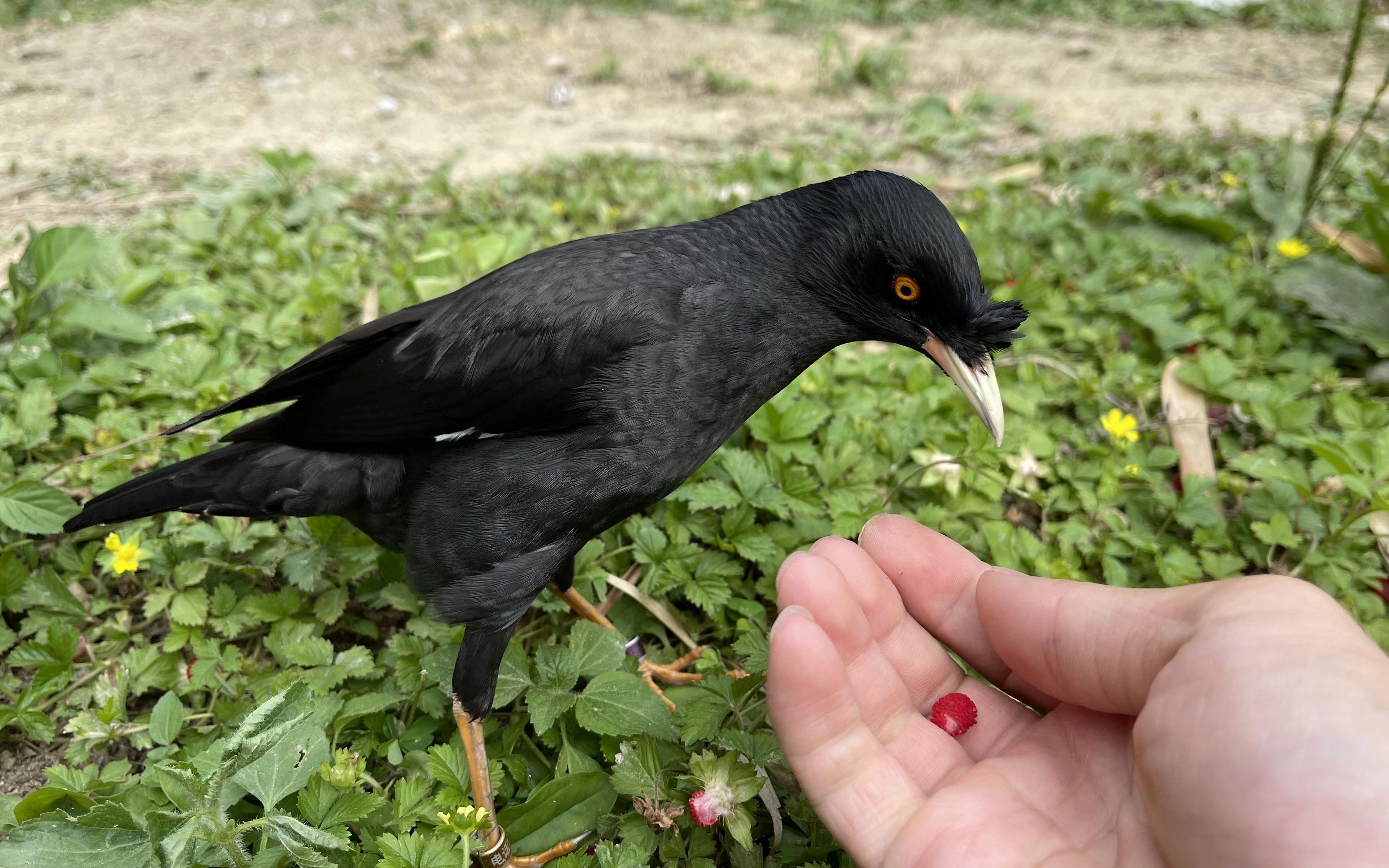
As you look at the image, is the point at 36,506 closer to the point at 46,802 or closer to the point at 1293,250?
the point at 46,802

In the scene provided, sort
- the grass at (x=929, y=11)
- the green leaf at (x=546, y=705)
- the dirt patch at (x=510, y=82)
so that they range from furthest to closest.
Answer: the grass at (x=929, y=11), the dirt patch at (x=510, y=82), the green leaf at (x=546, y=705)

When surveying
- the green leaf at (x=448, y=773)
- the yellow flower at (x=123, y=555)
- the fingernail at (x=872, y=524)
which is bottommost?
the green leaf at (x=448, y=773)

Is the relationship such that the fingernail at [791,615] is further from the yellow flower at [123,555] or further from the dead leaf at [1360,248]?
the dead leaf at [1360,248]

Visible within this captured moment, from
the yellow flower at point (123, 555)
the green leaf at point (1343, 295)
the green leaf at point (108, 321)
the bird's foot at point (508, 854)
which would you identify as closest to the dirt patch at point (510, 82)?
Answer: the green leaf at point (108, 321)

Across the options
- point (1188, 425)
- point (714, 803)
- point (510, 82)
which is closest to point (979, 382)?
point (714, 803)

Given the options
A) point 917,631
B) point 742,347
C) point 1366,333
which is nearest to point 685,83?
point 1366,333

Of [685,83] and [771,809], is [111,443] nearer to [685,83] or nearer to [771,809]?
[771,809]

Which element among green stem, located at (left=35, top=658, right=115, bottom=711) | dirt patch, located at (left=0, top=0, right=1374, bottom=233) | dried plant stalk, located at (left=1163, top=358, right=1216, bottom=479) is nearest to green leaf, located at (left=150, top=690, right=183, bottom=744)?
green stem, located at (left=35, top=658, right=115, bottom=711)
